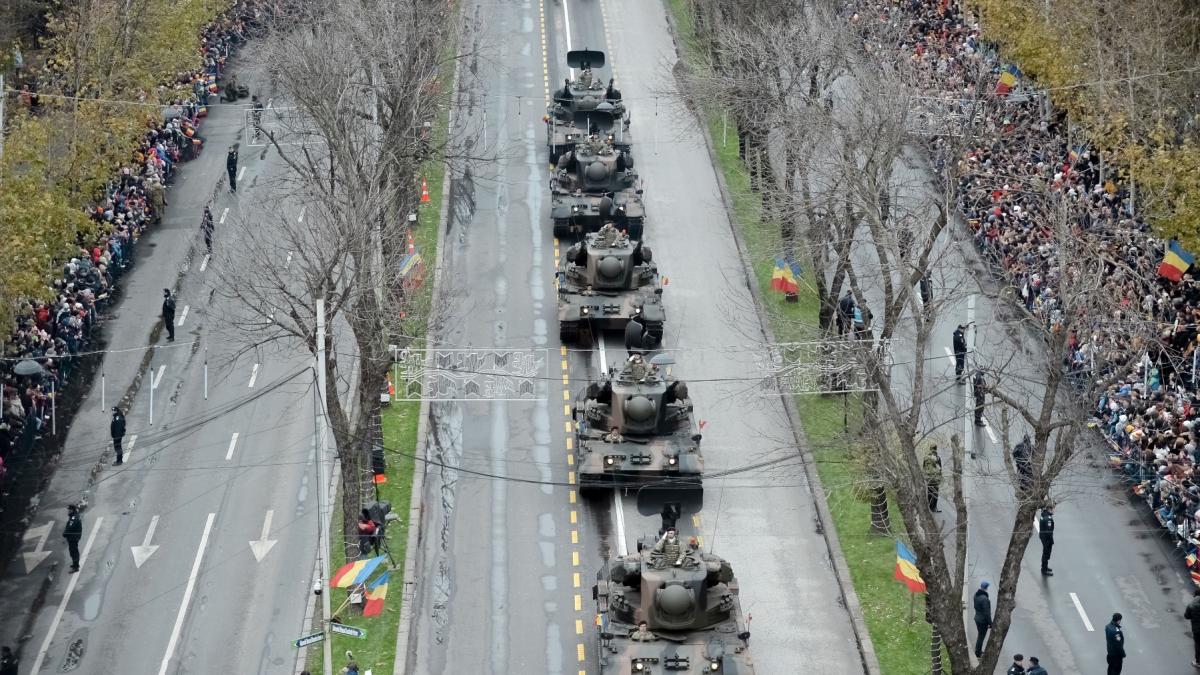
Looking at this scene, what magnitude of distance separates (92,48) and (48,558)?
80.4 ft

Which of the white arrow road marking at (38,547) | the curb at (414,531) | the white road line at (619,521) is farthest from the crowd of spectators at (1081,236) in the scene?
the white arrow road marking at (38,547)

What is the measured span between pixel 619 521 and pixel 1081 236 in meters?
14.4

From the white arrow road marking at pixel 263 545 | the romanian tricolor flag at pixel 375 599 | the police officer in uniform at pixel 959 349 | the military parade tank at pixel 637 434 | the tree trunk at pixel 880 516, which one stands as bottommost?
the romanian tricolor flag at pixel 375 599

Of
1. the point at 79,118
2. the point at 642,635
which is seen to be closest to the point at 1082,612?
the point at 642,635

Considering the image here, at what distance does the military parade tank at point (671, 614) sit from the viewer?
52.7 meters

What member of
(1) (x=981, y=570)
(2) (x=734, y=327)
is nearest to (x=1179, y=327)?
(1) (x=981, y=570)

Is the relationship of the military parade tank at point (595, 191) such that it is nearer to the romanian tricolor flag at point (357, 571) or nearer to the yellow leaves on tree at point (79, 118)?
the yellow leaves on tree at point (79, 118)

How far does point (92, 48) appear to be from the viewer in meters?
80.8

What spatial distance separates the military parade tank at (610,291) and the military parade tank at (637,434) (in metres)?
5.65

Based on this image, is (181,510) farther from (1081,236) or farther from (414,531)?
(1081,236)

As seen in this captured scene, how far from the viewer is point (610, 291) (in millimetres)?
73375

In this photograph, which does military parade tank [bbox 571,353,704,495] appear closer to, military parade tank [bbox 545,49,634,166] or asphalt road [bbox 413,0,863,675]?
asphalt road [bbox 413,0,863,675]

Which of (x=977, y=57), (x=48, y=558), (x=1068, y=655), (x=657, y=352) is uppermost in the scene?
(x=977, y=57)

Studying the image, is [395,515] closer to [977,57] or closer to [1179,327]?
[1179,327]
